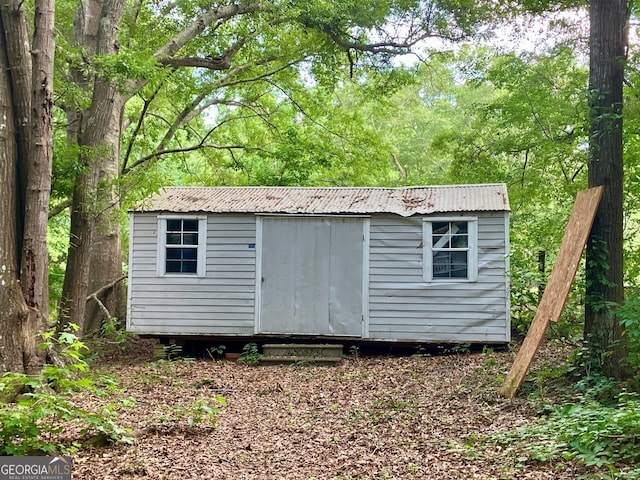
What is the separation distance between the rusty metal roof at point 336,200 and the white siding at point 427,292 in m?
0.29

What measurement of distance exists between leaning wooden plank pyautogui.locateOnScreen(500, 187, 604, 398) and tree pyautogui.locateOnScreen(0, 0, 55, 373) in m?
5.16

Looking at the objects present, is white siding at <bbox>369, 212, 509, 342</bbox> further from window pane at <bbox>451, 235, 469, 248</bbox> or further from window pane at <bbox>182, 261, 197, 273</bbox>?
window pane at <bbox>182, 261, 197, 273</bbox>

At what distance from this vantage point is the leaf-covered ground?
4.44m

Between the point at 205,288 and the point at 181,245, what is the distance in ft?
3.01

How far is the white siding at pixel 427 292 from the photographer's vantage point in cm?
995

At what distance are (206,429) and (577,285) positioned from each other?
182 inches

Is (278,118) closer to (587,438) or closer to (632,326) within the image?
(632,326)

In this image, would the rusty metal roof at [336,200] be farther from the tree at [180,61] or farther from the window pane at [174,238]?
the tree at [180,61]

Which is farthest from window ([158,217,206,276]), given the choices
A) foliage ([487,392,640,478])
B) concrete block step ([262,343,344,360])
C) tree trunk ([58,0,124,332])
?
foliage ([487,392,640,478])

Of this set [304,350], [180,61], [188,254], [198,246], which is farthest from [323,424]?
[180,61]

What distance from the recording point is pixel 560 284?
6.47m

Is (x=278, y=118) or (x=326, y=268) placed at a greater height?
(x=278, y=118)

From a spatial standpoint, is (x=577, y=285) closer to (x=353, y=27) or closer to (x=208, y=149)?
(x=353, y=27)

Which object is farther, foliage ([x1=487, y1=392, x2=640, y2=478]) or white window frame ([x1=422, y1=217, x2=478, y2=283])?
white window frame ([x1=422, y1=217, x2=478, y2=283])
